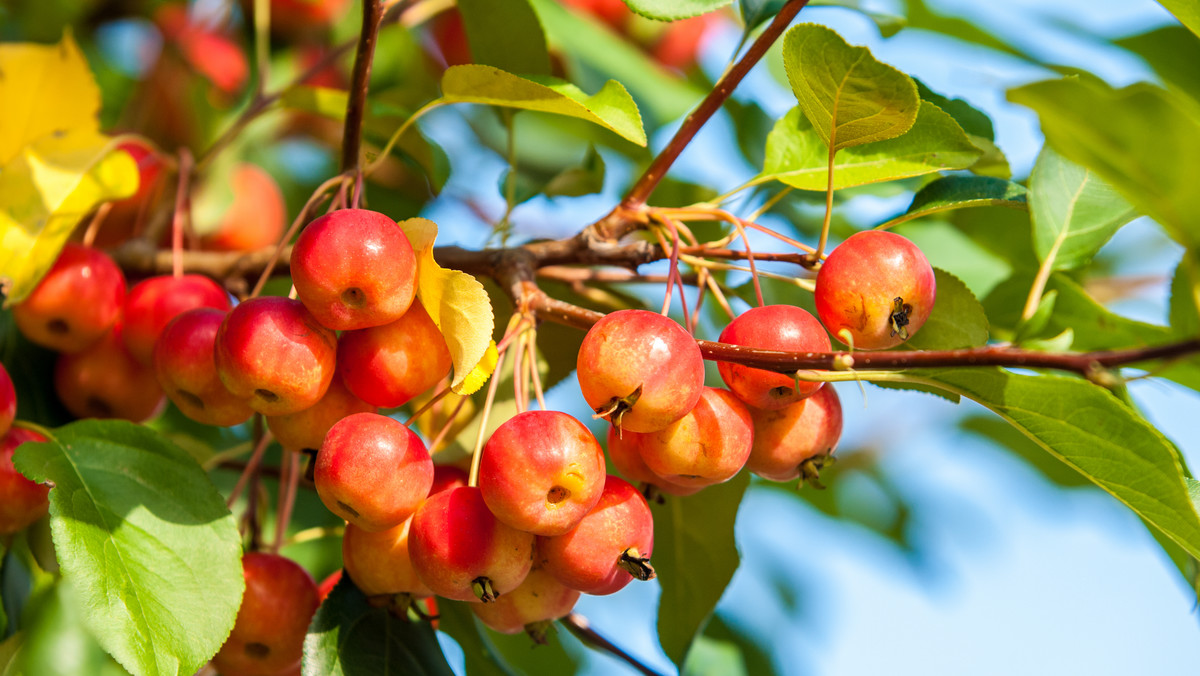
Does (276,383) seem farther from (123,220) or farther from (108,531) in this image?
(123,220)

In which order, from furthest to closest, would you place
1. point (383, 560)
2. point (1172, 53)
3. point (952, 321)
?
point (1172, 53), point (952, 321), point (383, 560)

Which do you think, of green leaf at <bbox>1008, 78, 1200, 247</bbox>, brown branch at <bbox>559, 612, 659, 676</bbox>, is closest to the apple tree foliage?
green leaf at <bbox>1008, 78, 1200, 247</bbox>

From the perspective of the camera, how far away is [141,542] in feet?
3.12

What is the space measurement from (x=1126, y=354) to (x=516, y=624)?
666 mm

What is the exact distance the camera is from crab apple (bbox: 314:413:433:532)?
0.84 meters

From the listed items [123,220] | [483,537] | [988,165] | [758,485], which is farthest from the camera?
[758,485]

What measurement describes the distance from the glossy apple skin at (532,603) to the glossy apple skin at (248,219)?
119 centimetres

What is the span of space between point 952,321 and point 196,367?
87 cm

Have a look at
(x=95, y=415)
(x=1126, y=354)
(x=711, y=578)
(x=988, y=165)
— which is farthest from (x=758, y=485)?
(x=1126, y=354)

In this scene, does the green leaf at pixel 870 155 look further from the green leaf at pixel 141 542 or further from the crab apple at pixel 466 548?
the green leaf at pixel 141 542

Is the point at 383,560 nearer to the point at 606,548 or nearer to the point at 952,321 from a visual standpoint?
the point at 606,548

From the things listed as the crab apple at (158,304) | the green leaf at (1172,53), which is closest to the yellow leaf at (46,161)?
the crab apple at (158,304)

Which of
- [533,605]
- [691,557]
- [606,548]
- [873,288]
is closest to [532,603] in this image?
[533,605]

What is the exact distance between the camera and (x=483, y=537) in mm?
855
